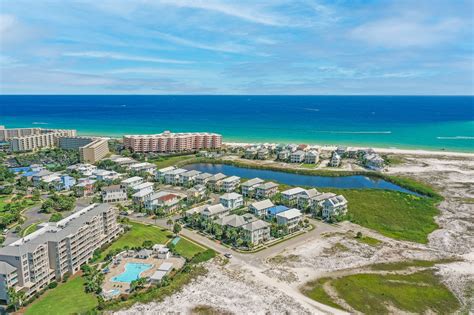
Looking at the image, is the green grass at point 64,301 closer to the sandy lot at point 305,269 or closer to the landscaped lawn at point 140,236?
the sandy lot at point 305,269

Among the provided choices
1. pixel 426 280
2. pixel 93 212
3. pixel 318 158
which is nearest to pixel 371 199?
pixel 426 280

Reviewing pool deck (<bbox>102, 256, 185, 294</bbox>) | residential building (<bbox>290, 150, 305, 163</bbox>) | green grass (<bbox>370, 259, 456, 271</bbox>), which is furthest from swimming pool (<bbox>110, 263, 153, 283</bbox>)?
residential building (<bbox>290, 150, 305, 163</bbox>)

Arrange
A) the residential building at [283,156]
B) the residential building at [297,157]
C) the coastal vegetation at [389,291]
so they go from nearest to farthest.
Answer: the coastal vegetation at [389,291] → the residential building at [297,157] → the residential building at [283,156]

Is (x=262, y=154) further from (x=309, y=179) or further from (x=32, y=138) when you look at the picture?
(x=32, y=138)

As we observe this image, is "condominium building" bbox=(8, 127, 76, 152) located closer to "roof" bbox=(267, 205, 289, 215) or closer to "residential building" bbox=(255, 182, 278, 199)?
"residential building" bbox=(255, 182, 278, 199)

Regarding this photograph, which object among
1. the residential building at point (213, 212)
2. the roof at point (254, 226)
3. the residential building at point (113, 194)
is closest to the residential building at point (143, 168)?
the residential building at point (113, 194)

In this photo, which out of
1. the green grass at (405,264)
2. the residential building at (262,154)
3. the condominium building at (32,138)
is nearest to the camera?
the green grass at (405,264)
